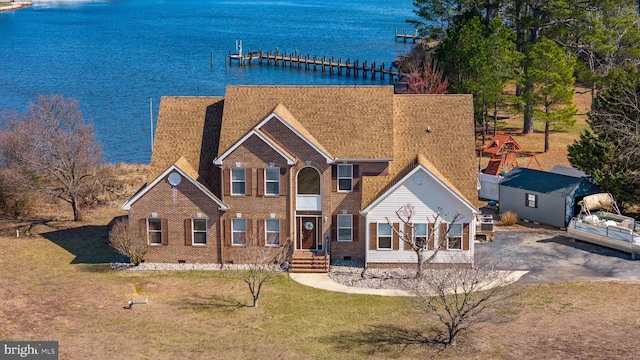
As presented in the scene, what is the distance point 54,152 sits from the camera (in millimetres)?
52938

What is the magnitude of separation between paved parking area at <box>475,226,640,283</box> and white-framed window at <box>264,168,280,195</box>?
11199 millimetres

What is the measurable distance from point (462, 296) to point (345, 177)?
937 centimetres

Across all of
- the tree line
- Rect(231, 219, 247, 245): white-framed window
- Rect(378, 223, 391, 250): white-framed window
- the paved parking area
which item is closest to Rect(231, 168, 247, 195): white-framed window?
Rect(231, 219, 247, 245): white-framed window

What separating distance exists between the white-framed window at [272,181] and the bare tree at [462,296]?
8.74 meters

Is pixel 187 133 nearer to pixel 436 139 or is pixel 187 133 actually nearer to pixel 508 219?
pixel 436 139

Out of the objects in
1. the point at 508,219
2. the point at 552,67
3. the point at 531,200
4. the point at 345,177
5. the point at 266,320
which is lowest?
the point at 266,320

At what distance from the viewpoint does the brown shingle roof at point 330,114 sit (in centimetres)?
4562

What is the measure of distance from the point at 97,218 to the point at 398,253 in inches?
824

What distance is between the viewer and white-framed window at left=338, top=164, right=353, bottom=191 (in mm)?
45469

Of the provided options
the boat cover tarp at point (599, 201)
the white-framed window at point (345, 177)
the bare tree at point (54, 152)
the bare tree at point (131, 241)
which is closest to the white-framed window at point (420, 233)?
the white-framed window at point (345, 177)

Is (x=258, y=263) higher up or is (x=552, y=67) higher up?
(x=552, y=67)

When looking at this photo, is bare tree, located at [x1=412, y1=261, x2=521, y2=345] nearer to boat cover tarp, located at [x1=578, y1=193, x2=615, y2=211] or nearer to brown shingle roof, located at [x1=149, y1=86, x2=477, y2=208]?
brown shingle roof, located at [x1=149, y1=86, x2=477, y2=208]

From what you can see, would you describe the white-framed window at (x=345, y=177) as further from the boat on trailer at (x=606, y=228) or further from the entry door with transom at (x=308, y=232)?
the boat on trailer at (x=606, y=228)

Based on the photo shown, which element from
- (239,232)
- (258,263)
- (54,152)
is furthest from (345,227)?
(54,152)
